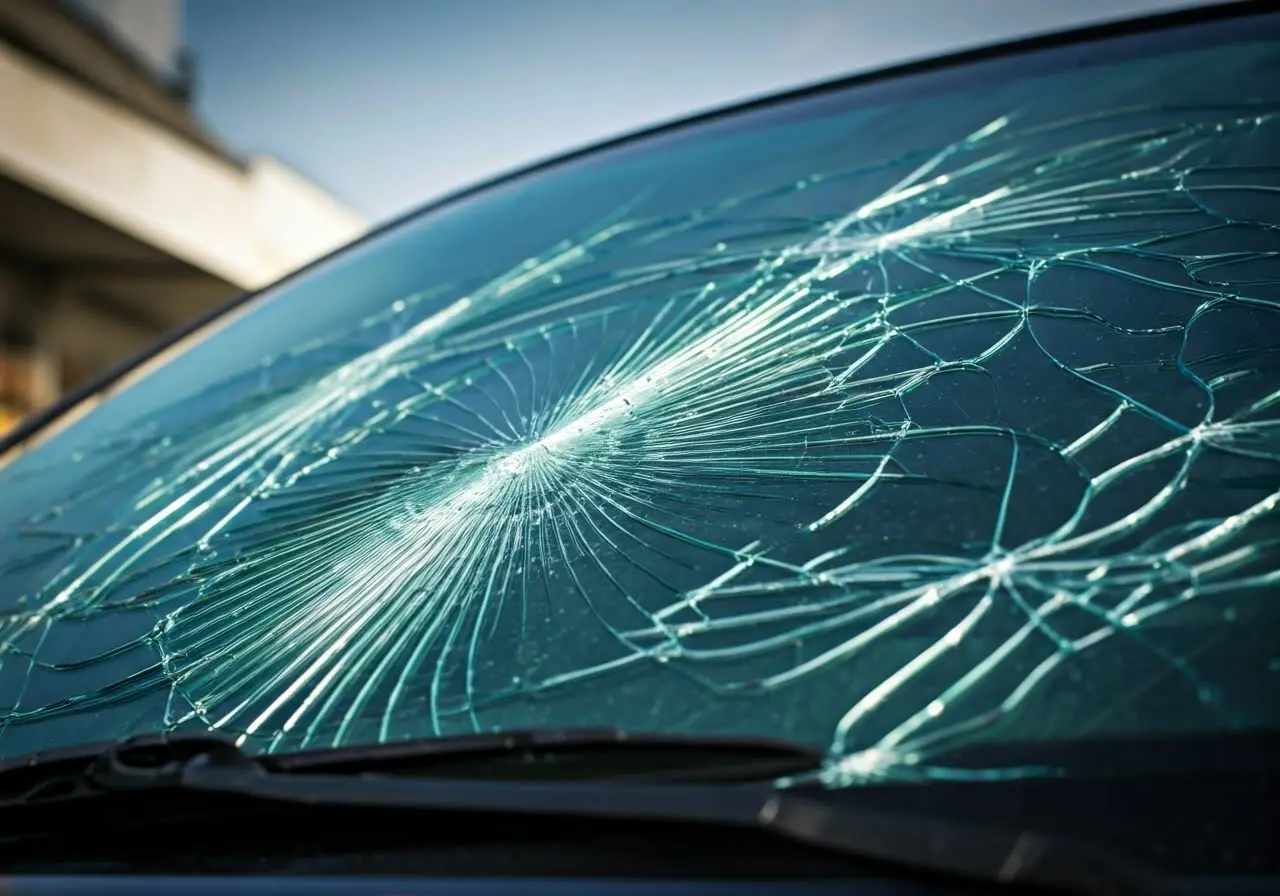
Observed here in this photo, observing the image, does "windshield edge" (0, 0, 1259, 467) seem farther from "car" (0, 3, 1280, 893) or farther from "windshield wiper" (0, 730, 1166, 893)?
"windshield wiper" (0, 730, 1166, 893)

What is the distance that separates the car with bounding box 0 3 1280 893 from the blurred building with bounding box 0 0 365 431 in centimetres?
736

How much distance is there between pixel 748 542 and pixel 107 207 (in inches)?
395

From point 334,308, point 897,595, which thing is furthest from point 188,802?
point 334,308

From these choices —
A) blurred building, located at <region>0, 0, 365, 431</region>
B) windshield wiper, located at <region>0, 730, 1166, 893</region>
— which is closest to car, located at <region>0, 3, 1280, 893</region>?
windshield wiper, located at <region>0, 730, 1166, 893</region>

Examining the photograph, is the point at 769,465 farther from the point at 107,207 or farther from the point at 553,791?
the point at 107,207

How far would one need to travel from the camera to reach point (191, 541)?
106cm

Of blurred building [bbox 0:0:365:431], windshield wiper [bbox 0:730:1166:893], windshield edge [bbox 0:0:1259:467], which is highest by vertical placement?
blurred building [bbox 0:0:365:431]

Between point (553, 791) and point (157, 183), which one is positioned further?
point (157, 183)

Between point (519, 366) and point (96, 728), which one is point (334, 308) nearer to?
Result: point (519, 366)

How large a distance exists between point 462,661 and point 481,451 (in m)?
0.31

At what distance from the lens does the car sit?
1.89ft

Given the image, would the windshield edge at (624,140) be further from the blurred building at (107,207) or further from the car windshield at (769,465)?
the blurred building at (107,207)

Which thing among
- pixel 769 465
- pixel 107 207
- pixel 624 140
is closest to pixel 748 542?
pixel 769 465

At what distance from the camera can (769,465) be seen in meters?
0.86
